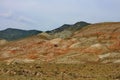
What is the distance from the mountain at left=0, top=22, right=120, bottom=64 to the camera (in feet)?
284

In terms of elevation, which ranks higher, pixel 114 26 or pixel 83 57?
pixel 114 26

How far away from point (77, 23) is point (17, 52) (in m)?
58.8

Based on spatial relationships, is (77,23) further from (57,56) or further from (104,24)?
(57,56)

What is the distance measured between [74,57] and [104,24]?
2629 cm

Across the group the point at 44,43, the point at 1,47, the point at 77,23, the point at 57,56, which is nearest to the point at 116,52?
the point at 57,56

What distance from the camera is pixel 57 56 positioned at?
3590 inches

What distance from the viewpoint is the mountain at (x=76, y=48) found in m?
86.4

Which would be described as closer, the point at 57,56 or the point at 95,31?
the point at 57,56

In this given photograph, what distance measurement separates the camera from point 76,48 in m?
94.9

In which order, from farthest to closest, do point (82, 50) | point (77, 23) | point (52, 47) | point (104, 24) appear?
1. point (77, 23)
2. point (104, 24)
3. point (52, 47)
4. point (82, 50)

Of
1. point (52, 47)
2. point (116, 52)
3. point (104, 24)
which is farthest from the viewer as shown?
point (104, 24)

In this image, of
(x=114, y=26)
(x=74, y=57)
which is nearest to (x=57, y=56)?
(x=74, y=57)

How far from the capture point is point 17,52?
334 feet

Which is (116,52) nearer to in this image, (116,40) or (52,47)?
(116,40)
